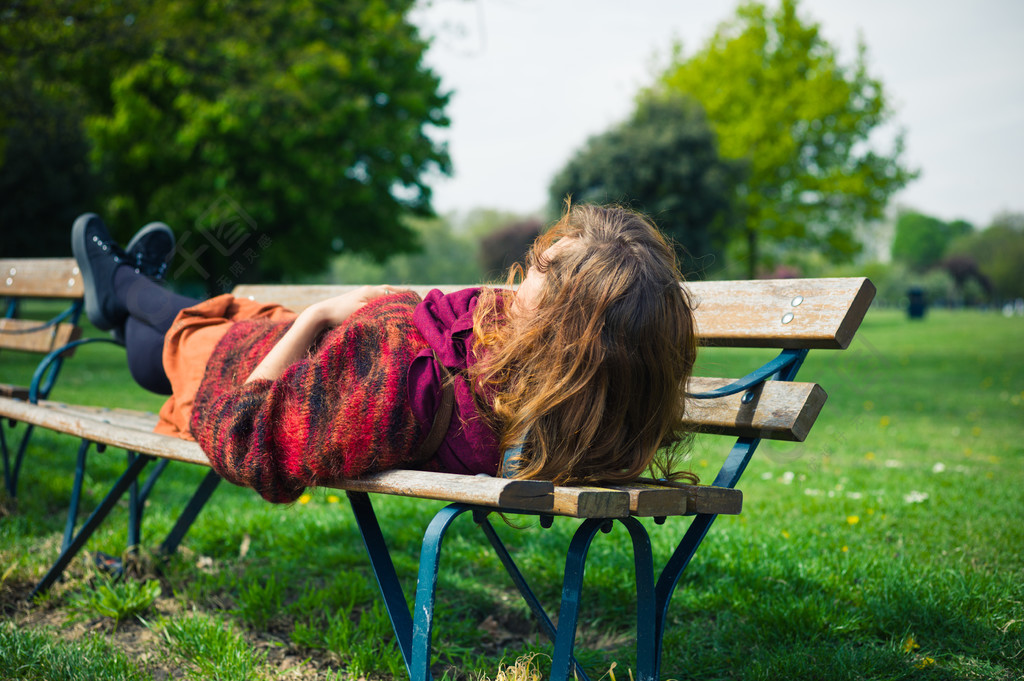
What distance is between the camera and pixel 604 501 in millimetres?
1399

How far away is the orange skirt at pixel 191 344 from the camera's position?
2.51 metres

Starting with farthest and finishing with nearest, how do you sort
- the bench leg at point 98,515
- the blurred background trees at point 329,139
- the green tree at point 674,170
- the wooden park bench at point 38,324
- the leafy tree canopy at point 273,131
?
the green tree at point 674,170 < the leafy tree canopy at point 273,131 < the blurred background trees at point 329,139 < the wooden park bench at point 38,324 < the bench leg at point 98,515

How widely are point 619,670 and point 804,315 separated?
3.68 feet

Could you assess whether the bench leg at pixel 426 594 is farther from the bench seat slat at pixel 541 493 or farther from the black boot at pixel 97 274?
the black boot at pixel 97 274

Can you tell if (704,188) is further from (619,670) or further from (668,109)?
(619,670)

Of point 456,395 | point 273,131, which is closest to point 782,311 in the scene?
point 456,395

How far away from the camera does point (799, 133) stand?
81.7ft

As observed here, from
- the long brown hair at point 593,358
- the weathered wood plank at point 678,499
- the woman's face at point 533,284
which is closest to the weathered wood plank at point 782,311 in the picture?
the long brown hair at point 593,358

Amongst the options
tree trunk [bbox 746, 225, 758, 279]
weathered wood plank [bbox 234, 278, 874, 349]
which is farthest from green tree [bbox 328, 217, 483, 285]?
weathered wood plank [bbox 234, 278, 874, 349]

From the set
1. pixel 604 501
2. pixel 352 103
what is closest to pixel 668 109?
pixel 352 103

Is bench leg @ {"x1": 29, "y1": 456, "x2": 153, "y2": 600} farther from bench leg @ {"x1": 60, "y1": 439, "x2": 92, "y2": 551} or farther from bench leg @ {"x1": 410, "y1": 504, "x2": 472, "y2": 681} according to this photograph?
bench leg @ {"x1": 410, "y1": 504, "x2": 472, "y2": 681}

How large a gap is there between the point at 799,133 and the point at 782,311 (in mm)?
25458

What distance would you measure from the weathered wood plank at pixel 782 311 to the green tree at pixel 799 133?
79.2ft

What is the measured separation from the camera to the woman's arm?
2062 mm
